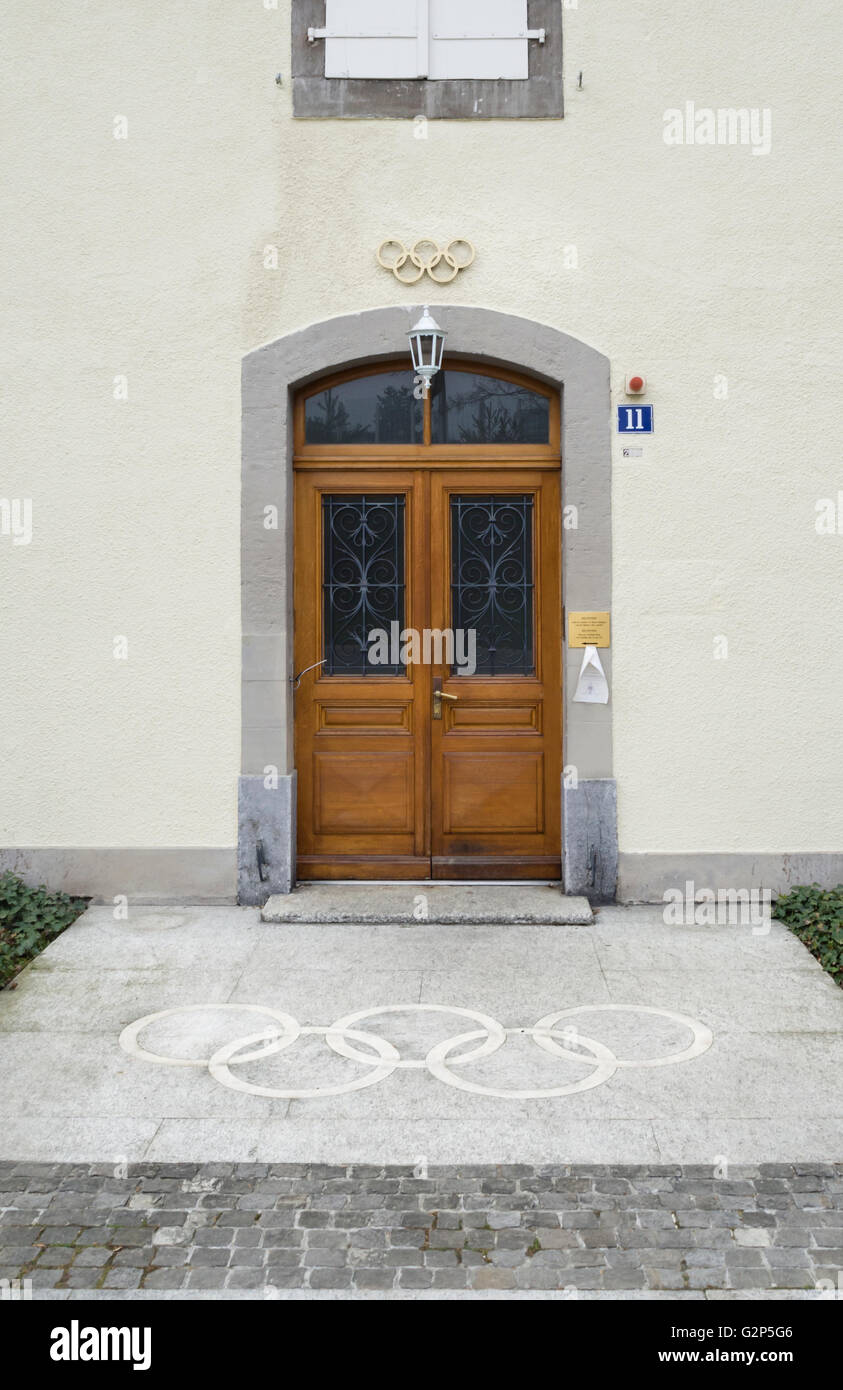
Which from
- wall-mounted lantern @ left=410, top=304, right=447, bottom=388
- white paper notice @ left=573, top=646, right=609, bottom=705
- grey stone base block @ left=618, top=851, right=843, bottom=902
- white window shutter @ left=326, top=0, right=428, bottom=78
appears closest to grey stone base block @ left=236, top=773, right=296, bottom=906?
white paper notice @ left=573, top=646, right=609, bottom=705

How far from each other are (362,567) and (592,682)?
4.96 feet

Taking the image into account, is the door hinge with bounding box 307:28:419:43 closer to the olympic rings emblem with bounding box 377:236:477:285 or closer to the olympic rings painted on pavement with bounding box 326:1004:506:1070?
the olympic rings emblem with bounding box 377:236:477:285

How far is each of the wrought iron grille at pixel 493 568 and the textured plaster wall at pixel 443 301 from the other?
0.59 meters

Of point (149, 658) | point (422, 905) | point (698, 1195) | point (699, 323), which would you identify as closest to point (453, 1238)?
point (698, 1195)

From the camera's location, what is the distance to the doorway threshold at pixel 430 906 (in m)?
6.50

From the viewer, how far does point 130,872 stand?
273 inches

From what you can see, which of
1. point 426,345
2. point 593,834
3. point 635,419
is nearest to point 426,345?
point 426,345

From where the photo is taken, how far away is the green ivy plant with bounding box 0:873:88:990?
607cm

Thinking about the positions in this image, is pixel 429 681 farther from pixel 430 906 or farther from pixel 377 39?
pixel 377 39

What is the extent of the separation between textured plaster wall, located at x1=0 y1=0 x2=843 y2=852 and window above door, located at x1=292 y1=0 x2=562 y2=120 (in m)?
0.11

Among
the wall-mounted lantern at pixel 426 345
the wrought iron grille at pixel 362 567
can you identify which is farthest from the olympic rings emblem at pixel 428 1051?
the wall-mounted lantern at pixel 426 345

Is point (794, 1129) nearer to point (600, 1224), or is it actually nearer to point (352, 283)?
point (600, 1224)

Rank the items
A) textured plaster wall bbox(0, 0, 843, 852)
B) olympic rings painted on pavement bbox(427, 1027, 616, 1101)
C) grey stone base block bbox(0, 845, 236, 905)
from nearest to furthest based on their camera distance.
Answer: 1. olympic rings painted on pavement bbox(427, 1027, 616, 1101)
2. textured plaster wall bbox(0, 0, 843, 852)
3. grey stone base block bbox(0, 845, 236, 905)

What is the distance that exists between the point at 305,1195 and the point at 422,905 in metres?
2.93
